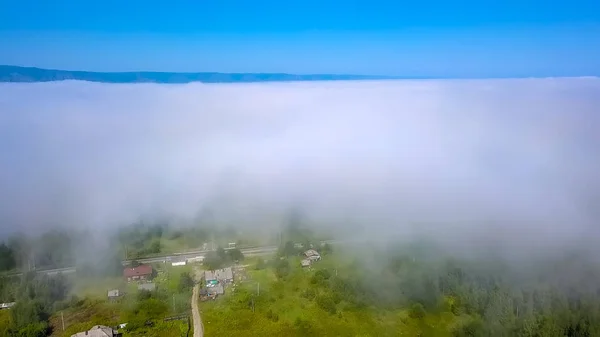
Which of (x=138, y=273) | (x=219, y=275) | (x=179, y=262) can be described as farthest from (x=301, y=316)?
(x=138, y=273)

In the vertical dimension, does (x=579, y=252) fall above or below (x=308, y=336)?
above

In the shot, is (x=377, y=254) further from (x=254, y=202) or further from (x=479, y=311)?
(x=254, y=202)

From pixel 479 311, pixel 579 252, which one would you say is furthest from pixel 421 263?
pixel 579 252

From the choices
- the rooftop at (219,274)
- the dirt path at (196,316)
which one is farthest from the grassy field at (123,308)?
the rooftop at (219,274)

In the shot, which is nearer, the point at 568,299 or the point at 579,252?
the point at 568,299

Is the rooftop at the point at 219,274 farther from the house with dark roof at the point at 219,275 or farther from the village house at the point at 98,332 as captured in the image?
the village house at the point at 98,332

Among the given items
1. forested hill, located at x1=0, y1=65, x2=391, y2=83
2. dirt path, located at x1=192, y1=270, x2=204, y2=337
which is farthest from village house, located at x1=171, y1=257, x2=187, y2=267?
forested hill, located at x1=0, y1=65, x2=391, y2=83
